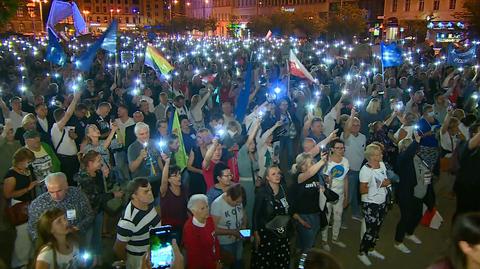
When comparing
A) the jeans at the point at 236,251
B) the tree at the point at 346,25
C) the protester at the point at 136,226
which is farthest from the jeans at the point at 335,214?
the tree at the point at 346,25

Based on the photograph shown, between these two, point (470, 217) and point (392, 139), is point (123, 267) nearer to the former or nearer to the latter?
point (470, 217)

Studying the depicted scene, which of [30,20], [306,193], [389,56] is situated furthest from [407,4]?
[30,20]

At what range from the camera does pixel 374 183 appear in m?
6.06

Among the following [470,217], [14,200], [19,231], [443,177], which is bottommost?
[443,177]

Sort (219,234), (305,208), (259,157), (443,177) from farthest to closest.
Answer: (443,177) → (259,157) → (305,208) → (219,234)

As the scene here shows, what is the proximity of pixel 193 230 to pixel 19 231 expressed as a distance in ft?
7.62

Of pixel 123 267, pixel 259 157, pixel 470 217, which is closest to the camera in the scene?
pixel 470 217

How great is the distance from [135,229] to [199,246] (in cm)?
68

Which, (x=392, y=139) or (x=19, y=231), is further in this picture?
(x=392, y=139)

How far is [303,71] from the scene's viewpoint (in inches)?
410

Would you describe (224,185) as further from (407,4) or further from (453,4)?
(407,4)

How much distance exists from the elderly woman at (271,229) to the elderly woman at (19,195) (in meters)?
2.75

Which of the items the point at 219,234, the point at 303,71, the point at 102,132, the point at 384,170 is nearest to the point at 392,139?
the point at 384,170

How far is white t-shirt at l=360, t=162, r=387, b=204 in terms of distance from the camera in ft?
19.9
